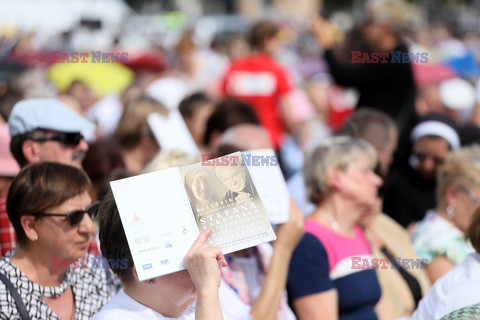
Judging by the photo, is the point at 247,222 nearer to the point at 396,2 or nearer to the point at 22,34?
the point at 396,2

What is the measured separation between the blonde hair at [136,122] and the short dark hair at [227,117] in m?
0.36

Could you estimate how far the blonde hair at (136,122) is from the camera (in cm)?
499

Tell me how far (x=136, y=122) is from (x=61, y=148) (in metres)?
1.23

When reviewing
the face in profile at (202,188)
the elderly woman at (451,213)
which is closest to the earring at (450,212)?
the elderly woman at (451,213)

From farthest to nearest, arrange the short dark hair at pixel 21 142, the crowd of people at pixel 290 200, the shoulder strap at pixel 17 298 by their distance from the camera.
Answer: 1. the short dark hair at pixel 21 142
2. the shoulder strap at pixel 17 298
3. the crowd of people at pixel 290 200

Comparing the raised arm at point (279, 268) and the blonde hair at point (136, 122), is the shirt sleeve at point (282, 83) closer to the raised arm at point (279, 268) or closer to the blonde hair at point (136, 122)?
the blonde hair at point (136, 122)

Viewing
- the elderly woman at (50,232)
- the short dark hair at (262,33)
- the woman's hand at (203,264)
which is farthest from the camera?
the short dark hair at (262,33)

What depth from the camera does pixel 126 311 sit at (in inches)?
91.0

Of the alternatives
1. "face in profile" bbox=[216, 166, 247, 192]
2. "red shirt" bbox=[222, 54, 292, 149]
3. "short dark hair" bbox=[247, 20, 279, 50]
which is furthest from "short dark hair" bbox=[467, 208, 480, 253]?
"short dark hair" bbox=[247, 20, 279, 50]

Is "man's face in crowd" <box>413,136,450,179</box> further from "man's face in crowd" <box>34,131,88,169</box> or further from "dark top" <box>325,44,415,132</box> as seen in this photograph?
"man's face in crowd" <box>34,131,88,169</box>

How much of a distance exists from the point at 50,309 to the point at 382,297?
1969 mm

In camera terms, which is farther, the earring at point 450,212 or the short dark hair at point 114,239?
the earring at point 450,212

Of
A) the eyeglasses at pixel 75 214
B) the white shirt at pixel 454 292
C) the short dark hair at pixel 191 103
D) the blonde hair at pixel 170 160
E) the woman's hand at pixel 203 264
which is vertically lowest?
the white shirt at pixel 454 292

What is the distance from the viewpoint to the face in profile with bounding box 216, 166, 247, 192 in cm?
224
